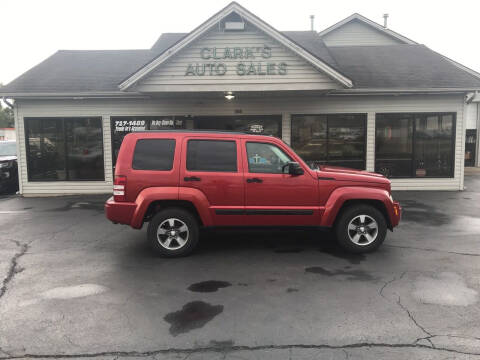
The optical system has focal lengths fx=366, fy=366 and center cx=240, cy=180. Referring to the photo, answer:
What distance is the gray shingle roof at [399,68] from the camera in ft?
40.4

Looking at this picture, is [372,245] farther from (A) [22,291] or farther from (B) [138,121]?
(B) [138,121]

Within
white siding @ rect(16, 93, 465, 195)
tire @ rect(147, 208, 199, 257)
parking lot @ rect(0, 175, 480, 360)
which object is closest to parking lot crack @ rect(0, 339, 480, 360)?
parking lot @ rect(0, 175, 480, 360)

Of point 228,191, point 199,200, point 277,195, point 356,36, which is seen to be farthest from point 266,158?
point 356,36

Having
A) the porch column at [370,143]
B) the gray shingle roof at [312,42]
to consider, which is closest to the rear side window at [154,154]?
the gray shingle roof at [312,42]

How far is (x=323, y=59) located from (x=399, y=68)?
4697 mm

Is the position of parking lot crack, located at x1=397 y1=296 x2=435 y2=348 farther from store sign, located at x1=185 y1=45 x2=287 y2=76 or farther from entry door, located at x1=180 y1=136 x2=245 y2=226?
store sign, located at x1=185 y1=45 x2=287 y2=76

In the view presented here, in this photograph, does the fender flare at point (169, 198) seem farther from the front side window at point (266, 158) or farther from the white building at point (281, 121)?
the white building at point (281, 121)

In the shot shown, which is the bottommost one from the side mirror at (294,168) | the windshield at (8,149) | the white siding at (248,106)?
the side mirror at (294,168)

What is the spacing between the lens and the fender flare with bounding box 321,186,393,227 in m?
5.82

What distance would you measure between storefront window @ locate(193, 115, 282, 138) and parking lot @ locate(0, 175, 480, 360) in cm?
615

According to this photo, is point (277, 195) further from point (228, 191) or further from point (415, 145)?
point (415, 145)

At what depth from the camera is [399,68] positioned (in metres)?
13.6

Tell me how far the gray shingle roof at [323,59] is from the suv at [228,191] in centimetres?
591

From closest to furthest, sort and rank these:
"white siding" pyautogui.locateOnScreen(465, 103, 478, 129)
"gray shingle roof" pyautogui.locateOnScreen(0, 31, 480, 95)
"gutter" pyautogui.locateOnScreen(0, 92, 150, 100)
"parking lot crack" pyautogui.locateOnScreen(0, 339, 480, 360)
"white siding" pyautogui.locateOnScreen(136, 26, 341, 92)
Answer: "parking lot crack" pyautogui.locateOnScreen(0, 339, 480, 360) → "white siding" pyautogui.locateOnScreen(136, 26, 341, 92) → "gutter" pyautogui.locateOnScreen(0, 92, 150, 100) → "gray shingle roof" pyautogui.locateOnScreen(0, 31, 480, 95) → "white siding" pyautogui.locateOnScreen(465, 103, 478, 129)
